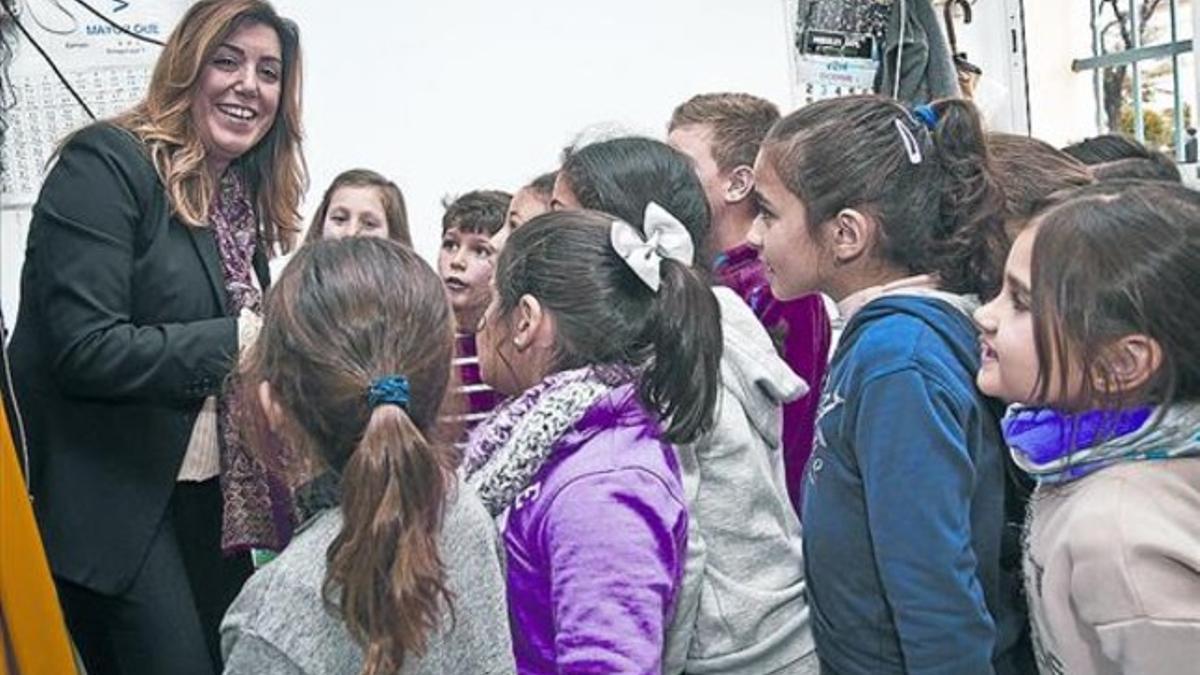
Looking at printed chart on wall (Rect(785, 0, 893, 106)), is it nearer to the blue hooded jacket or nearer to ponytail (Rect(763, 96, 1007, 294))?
ponytail (Rect(763, 96, 1007, 294))

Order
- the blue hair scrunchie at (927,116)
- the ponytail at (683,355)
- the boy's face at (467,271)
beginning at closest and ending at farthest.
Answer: the ponytail at (683,355)
the blue hair scrunchie at (927,116)
the boy's face at (467,271)

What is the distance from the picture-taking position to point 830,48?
10.0 feet

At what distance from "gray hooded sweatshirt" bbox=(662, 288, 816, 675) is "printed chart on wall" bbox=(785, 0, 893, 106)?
1.86 m

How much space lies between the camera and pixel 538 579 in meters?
1.22

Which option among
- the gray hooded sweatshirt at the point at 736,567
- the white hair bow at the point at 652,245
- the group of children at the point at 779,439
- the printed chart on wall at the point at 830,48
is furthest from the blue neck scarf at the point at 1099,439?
the printed chart on wall at the point at 830,48

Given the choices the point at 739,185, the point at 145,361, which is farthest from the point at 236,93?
the point at 739,185

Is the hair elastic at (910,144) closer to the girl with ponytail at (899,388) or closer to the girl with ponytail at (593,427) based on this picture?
the girl with ponytail at (899,388)

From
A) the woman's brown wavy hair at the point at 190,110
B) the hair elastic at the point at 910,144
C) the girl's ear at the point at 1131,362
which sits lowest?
the girl's ear at the point at 1131,362

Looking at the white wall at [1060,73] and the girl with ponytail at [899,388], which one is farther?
the white wall at [1060,73]

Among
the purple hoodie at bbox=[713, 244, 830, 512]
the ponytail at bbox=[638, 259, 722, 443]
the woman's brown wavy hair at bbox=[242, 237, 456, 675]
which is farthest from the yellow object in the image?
the purple hoodie at bbox=[713, 244, 830, 512]

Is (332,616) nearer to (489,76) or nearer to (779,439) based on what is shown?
(779,439)

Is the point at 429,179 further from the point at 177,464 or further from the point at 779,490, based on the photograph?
the point at 779,490

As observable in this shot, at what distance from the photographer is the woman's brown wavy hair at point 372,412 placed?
3.30 feet

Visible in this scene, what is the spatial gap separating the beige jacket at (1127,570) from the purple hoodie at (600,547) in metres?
0.38
